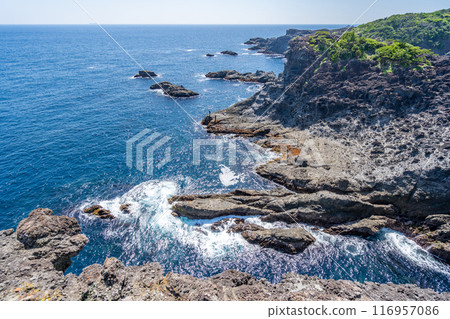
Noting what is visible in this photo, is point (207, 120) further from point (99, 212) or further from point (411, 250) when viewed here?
point (411, 250)

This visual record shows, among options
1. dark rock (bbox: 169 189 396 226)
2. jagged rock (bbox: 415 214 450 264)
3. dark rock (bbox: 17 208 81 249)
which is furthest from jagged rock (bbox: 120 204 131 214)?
jagged rock (bbox: 415 214 450 264)

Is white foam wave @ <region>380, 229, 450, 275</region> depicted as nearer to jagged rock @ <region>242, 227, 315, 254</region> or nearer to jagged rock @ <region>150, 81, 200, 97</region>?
jagged rock @ <region>242, 227, 315, 254</region>

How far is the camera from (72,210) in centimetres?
3431

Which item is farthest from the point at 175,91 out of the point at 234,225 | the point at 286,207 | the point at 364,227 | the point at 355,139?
the point at 364,227

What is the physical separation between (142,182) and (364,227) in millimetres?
33853

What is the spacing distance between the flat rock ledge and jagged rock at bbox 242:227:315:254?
6.08 m

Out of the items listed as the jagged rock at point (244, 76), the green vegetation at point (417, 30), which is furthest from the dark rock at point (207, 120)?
the green vegetation at point (417, 30)

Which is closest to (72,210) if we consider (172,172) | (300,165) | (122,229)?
(122,229)

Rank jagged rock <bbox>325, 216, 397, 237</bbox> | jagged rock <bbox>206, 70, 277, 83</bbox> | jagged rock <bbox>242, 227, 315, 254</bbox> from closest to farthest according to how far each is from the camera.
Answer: jagged rock <bbox>242, 227, 315, 254</bbox> → jagged rock <bbox>325, 216, 397, 237</bbox> → jagged rock <bbox>206, 70, 277, 83</bbox>

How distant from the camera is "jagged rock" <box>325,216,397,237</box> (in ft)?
102

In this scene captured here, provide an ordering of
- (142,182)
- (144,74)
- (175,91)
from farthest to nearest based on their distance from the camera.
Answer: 1. (144,74)
2. (175,91)
3. (142,182)

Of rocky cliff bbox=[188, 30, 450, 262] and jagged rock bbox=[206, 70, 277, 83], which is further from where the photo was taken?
jagged rock bbox=[206, 70, 277, 83]

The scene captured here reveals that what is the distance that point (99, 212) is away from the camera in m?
34.0

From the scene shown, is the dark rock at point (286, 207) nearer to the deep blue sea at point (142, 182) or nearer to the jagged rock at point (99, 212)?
the deep blue sea at point (142, 182)
